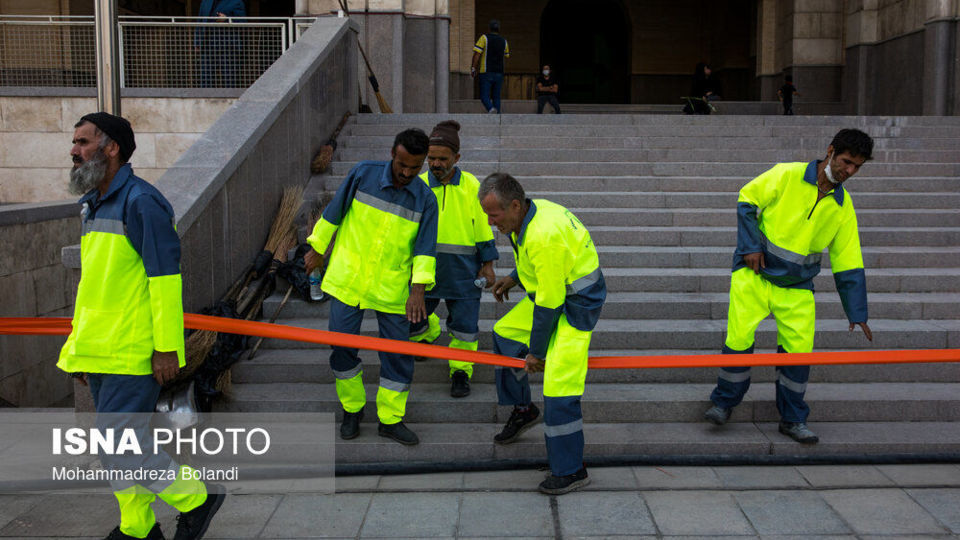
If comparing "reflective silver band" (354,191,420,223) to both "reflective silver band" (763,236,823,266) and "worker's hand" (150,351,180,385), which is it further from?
"reflective silver band" (763,236,823,266)

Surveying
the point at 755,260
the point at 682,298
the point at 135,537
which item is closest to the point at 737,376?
the point at 755,260

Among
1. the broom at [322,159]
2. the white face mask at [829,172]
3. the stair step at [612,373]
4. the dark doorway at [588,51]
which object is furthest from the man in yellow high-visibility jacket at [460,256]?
the dark doorway at [588,51]

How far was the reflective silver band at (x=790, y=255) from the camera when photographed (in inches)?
196

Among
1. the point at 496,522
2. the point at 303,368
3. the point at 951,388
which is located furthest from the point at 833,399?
the point at 303,368

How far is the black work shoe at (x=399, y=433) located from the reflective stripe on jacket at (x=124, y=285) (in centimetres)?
175

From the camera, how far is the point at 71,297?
30.5ft

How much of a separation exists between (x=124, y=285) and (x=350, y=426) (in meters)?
1.89

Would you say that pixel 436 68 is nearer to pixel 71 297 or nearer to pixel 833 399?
pixel 71 297

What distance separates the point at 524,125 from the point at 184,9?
16.5 m

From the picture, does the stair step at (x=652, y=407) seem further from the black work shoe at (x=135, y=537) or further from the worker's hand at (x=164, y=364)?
the worker's hand at (x=164, y=364)

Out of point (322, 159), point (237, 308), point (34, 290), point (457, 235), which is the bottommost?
point (34, 290)

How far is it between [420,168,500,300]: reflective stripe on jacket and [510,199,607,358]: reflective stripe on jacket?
996mm

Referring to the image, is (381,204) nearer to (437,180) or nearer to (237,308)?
(437,180)

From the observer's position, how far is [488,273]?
5.61 meters
